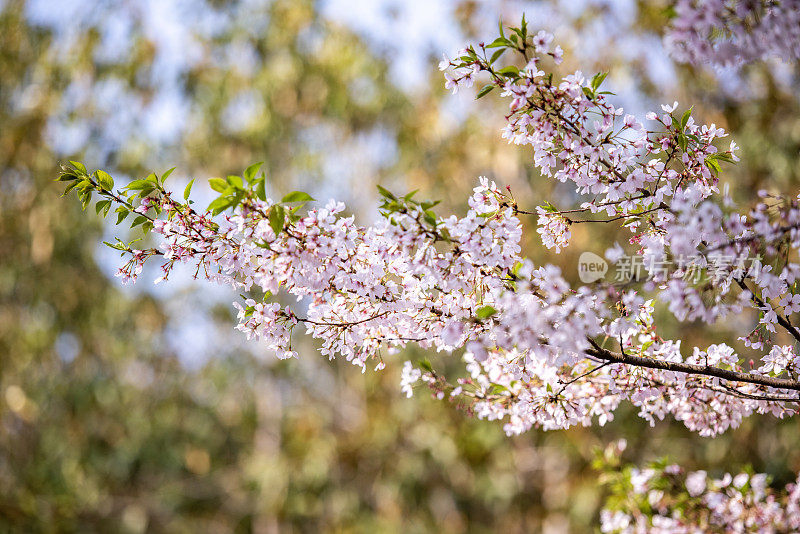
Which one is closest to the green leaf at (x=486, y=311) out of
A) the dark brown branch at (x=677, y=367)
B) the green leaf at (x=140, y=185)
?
the dark brown branch at (x=677, y=367)

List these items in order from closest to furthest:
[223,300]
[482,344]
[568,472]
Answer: [482,344], [568,472], [223,300]

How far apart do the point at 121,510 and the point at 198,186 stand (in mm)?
4055

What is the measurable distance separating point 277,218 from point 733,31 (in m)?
0.98

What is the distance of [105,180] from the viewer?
5.53ft

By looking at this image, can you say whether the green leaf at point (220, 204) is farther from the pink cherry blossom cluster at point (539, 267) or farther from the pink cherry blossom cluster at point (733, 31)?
the pink cherry blossom cluster at point (733, 31)

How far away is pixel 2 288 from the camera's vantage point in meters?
7.49

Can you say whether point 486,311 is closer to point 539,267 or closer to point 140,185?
point 539,267

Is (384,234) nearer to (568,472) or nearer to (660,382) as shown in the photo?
(660,382)

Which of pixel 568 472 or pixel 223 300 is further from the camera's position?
pixel 223 300

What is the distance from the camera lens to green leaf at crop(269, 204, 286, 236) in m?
1.44

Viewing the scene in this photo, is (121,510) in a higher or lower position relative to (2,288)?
lower

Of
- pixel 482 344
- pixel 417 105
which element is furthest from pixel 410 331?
pixel 417 105

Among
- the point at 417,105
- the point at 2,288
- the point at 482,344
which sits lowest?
the point at 482,344

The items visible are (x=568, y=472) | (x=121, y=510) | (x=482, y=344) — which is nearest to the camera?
(x=482, y=344)
